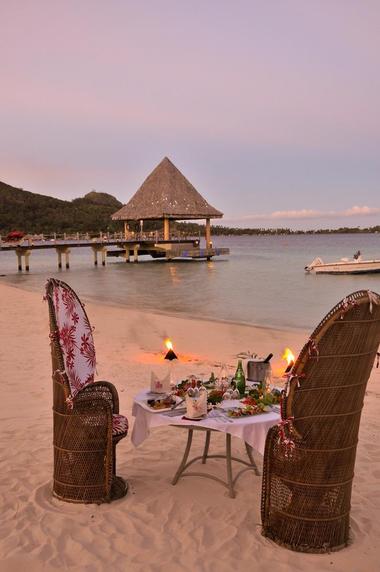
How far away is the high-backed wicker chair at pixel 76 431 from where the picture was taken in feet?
12.6

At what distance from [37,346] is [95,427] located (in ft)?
21.3

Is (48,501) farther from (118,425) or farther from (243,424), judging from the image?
(243,424)

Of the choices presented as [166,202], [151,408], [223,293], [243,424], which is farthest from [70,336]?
[166,202]

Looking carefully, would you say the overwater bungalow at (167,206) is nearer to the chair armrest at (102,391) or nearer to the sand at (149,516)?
the sand at (149,516)

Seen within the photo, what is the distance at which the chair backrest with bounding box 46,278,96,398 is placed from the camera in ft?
12.7

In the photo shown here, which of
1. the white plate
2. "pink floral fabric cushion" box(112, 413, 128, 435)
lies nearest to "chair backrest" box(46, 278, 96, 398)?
"pink floral fabric cushion" box(112, 413, 128, 435)

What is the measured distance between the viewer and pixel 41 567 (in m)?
3.16

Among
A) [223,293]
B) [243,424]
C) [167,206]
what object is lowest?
[223,293]

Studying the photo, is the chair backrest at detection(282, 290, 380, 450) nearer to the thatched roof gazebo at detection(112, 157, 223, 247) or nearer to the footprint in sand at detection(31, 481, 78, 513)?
the footprint in sand at detection(31, 481, 78, 513)

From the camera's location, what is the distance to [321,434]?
3172 mm

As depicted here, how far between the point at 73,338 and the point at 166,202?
4248 cm

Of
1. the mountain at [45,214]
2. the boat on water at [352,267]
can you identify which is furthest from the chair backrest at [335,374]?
the mountain at [45,214]

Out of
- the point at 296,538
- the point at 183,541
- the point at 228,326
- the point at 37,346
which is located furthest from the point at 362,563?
the point at 228,326

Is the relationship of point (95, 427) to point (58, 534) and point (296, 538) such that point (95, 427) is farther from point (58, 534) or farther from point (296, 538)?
point (296, 538)
